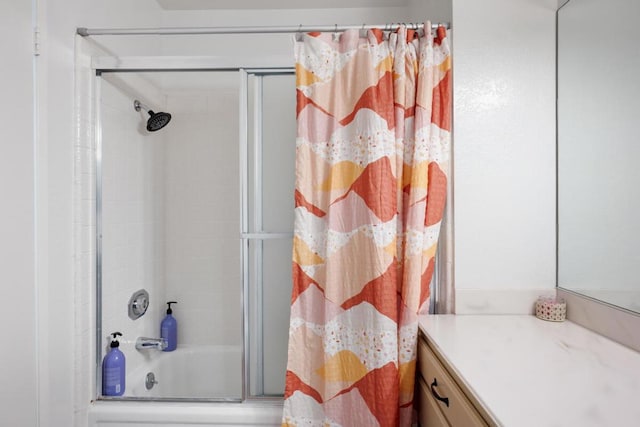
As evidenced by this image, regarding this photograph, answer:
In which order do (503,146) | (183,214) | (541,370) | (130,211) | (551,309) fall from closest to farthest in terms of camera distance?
(541,370)
(551,309)
(503,146)
(130,211)
(183,214)

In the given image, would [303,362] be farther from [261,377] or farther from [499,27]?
[499,27]

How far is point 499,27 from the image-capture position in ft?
4.63

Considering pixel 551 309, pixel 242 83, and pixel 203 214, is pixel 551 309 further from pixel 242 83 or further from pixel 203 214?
pixel 203 214

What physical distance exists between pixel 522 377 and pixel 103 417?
1.67 m

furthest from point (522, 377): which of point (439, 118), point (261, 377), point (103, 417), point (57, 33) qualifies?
point (57, 33)

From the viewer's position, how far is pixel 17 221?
1.19m

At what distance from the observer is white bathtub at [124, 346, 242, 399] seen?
6.84ft

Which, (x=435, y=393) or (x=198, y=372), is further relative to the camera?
(x=198, y=372)

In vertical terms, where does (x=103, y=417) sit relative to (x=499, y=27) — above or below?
below

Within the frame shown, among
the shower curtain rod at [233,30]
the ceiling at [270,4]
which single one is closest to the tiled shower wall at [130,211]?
the shower curtain rod at [233,30]

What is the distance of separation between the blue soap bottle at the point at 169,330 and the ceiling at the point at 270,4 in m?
1.95

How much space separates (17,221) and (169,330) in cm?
125

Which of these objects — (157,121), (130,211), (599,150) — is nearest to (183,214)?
(130,211)

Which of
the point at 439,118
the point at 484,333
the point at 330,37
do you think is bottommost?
the point at 484,333
